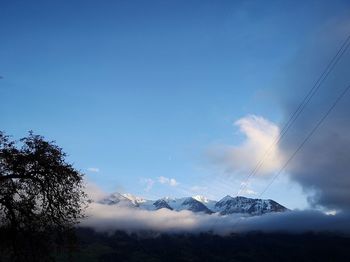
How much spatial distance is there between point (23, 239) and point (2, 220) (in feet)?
5.60

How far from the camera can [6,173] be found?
2669 cm

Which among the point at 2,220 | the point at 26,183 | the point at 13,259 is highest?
the point at 26,183

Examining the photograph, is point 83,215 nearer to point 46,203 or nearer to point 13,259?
point 46,203

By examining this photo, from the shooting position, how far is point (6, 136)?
27.7m

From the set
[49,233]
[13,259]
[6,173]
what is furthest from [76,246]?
[6,173]

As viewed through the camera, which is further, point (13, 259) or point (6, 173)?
point (13, 259)

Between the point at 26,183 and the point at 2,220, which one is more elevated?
the point at 26,183

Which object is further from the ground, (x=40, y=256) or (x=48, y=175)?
(x=48, y=175)

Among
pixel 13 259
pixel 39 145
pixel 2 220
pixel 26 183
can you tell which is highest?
pixel 39 145

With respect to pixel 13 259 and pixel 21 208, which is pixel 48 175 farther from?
pixel 13 259

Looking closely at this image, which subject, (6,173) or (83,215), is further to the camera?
(83,215)

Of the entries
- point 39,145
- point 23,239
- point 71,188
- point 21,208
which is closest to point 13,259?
point 23,239

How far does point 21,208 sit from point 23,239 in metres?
2.11

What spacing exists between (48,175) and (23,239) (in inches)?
168
